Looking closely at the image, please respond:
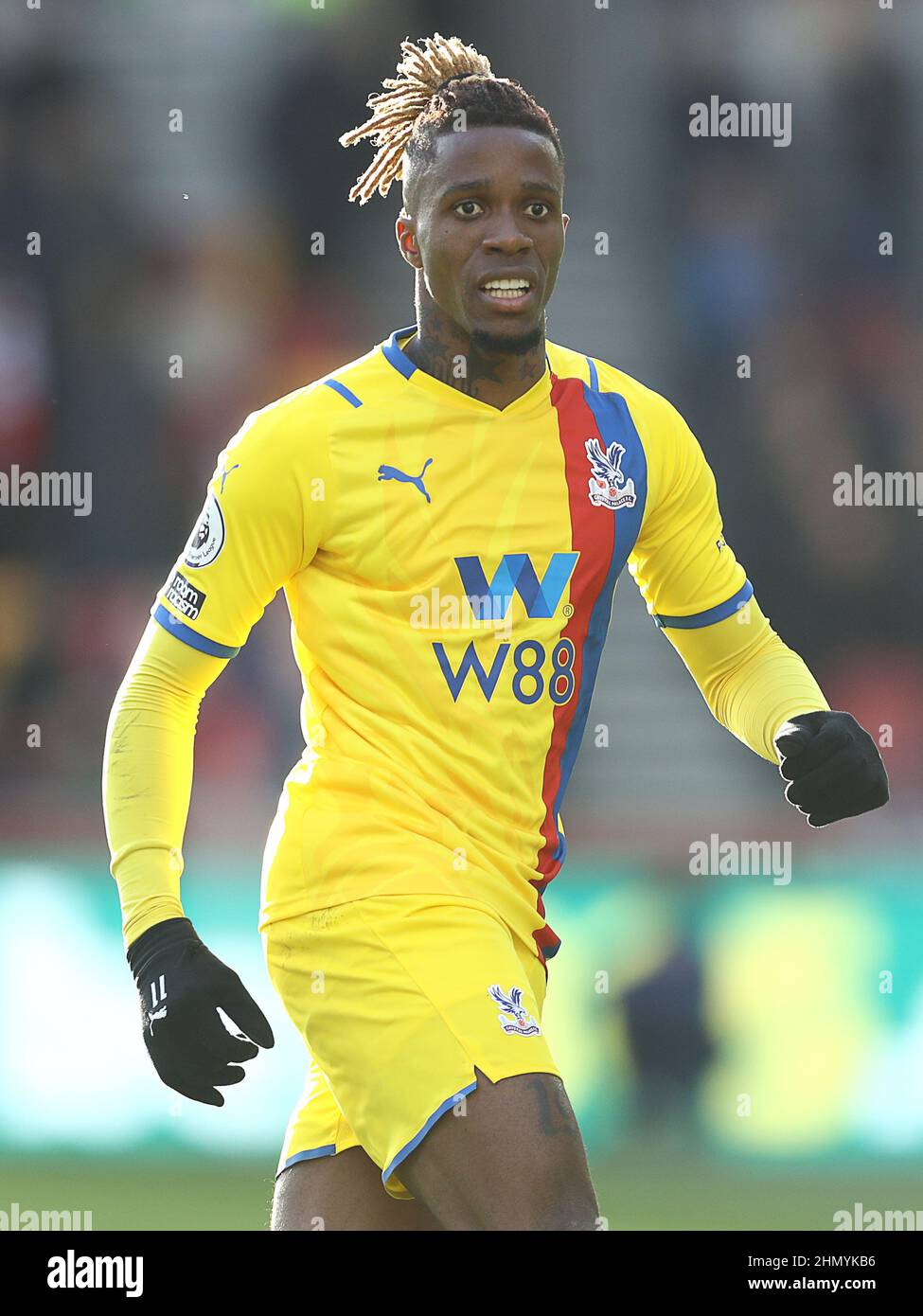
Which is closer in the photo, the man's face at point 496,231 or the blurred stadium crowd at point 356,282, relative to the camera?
the man's face at point 496,231

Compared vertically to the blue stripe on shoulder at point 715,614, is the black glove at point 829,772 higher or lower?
lower

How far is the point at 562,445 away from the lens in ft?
11.5

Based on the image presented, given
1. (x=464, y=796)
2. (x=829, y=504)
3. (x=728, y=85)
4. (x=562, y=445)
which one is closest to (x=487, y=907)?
(x=464, y=796)

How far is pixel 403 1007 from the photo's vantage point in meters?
3.07

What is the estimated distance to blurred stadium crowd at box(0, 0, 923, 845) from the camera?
796 centimetres

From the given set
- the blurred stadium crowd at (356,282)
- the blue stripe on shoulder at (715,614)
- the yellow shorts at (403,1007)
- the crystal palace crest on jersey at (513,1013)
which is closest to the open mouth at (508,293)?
the blue stripe on shoulder at (715,614)

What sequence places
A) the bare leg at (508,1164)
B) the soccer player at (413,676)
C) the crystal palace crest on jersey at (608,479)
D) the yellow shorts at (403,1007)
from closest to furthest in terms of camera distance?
the bare leg at (508,1164), the yellow shorts at (403,1007), the soccer player at (413,676), the crystal palace crest on jersey at (608,479)

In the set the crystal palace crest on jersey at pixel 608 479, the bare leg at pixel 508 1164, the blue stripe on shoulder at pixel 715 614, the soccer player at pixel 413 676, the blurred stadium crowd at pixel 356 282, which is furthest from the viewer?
the blurred stadium crowd at pixel 356 282

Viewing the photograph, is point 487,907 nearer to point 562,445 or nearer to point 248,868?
point 562,445

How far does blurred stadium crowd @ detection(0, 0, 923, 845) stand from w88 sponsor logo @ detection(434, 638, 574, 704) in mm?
4095

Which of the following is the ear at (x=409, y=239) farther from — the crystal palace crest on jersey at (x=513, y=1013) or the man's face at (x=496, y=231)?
the crystal palace crest on jersey at (x=513, y=1013)

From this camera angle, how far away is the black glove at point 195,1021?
10.2ft

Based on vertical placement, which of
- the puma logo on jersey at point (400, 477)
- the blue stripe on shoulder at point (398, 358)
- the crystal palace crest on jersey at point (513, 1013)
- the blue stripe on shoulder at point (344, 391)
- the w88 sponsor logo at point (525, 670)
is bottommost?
the crystal palace crest on jersey at point (513, 1013)

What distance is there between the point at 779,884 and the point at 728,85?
4153mm
